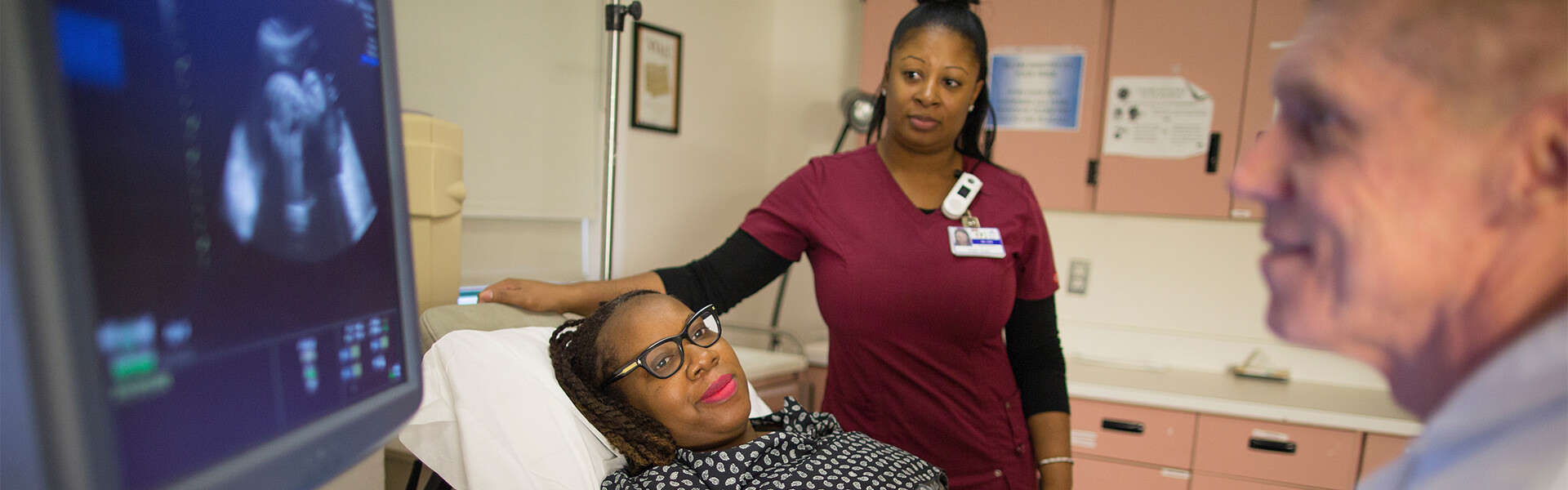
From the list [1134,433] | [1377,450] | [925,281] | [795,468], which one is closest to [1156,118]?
[1134,433]

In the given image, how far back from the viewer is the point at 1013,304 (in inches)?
61.1

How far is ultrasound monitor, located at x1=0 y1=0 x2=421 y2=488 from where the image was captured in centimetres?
29

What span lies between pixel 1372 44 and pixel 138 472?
560 mm

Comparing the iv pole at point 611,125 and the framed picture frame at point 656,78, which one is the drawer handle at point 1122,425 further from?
the framed picture frame at point 656,78

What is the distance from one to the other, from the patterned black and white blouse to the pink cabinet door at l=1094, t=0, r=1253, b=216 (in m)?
1.64

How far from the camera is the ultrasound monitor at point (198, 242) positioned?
0.29 meters

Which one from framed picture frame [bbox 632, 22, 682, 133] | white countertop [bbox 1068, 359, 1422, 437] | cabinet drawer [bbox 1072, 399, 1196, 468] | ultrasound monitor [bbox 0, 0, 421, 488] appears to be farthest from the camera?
framed picture frame [bbox 632, 22, 682, 133]

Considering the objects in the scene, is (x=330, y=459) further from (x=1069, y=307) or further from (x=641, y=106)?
(x=1069, y=307)

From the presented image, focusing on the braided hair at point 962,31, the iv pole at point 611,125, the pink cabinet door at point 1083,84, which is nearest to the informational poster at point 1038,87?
the pink cabinet door at point 1083,84

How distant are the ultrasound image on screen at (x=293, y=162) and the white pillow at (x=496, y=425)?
27.0 inches

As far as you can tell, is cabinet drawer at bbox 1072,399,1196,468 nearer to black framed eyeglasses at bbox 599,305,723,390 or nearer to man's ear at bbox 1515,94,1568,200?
black framed eyeglasses at bbox 599,305,723,390

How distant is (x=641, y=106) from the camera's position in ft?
8.69

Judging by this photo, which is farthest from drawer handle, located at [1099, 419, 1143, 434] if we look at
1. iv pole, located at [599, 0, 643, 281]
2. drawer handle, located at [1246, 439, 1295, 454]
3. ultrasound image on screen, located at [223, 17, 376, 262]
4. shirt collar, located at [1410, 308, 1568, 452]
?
ultrasound image on screen, located at [223, 17, 376, 262]

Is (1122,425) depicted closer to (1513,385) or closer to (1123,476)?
(1123,476)
